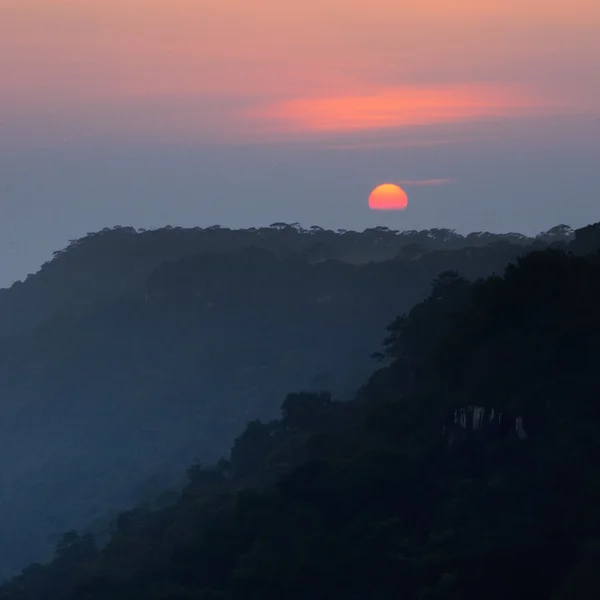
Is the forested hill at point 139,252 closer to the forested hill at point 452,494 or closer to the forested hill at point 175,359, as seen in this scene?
the forested hill at point 175,359

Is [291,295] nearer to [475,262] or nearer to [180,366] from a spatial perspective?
[180,366]

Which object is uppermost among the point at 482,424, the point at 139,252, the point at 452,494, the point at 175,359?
the point at 139,252

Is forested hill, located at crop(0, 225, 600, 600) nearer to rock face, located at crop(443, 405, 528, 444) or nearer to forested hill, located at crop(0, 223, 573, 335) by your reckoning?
rock face, located at crop(443, 405, 528, 444)

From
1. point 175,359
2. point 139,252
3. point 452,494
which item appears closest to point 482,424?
point 452,494

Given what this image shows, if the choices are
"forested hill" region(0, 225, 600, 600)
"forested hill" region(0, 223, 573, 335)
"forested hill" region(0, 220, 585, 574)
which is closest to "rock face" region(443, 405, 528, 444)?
"forested hill" region(0, 225, 600, 600)

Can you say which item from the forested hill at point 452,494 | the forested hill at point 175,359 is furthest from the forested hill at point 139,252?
the forested hill at point 452,494

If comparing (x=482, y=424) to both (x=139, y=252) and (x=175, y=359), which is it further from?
(x=139, y=252)
